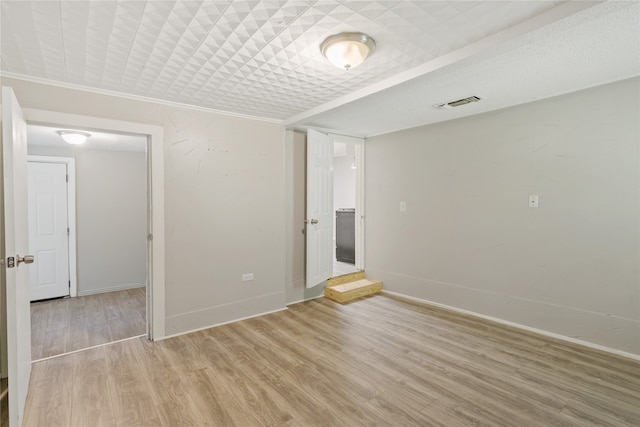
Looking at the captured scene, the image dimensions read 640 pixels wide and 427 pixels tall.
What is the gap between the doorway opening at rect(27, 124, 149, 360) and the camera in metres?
3.95

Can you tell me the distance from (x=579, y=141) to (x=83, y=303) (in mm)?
6178

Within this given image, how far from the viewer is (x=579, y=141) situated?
9.16 ft

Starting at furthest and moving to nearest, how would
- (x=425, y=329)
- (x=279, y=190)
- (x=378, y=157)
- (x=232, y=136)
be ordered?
(x=378, y=157)
(x=279, y=190)
(x=232, y=136)
(x=425, y=329)

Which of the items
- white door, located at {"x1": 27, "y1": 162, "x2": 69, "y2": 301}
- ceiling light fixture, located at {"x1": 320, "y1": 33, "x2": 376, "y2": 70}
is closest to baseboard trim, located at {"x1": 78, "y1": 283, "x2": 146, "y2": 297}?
white door, located at {"x1": 27, "y1": 162, "x2": 69, "y2": 301}

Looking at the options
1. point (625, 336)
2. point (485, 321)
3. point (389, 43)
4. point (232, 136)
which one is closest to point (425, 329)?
point (485, 321)

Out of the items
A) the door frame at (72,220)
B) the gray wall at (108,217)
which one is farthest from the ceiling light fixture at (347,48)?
the door frame at (72,220)

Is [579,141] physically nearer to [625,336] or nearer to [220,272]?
[625,336]

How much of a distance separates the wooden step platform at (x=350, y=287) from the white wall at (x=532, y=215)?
0.33m

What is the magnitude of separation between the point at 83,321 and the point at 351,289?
128 inches

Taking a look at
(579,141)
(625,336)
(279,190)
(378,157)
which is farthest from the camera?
(378,157)

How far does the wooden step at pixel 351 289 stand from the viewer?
13.4 feet

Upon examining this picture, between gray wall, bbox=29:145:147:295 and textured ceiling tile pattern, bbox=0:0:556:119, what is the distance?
8.64 feet

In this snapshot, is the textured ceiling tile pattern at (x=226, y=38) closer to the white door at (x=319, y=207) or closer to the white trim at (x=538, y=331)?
the white door at (x=319, y=207)

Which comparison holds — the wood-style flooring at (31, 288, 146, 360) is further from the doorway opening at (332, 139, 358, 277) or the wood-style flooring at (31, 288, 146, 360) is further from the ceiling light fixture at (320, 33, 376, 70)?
the ceiling light fixture at (320, 33, 376, 70)
